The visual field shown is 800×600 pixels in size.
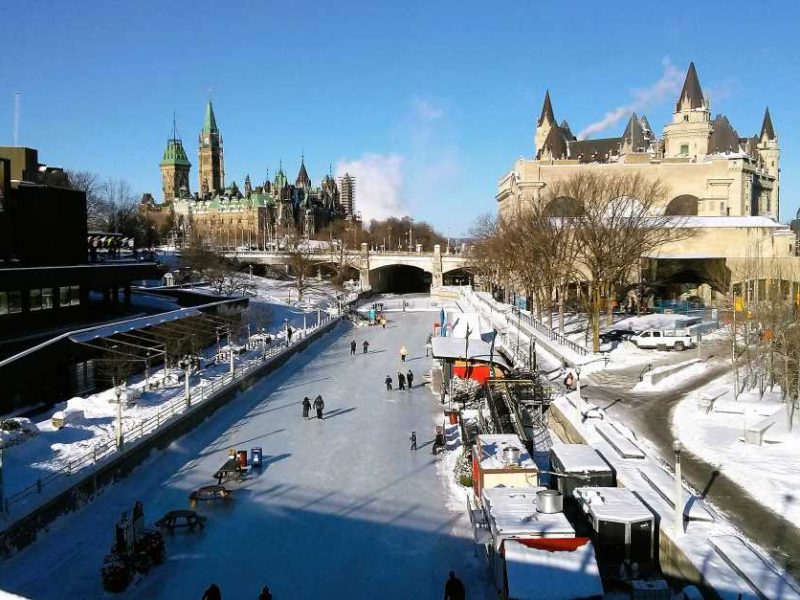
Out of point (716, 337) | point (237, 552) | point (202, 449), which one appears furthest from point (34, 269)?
point (716, 337)

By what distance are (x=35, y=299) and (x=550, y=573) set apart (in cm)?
2343

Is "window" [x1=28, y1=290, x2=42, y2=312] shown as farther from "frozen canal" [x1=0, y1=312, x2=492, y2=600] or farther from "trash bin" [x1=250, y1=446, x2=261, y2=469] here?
Result: "trash bin" [x1=250, y1=446, x2=261, y2=469]

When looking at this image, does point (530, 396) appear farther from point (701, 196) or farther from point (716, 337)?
point (701, 196)

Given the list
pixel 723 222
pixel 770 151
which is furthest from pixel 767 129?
pixel 723 222

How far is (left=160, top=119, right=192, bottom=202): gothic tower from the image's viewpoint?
183750 mm

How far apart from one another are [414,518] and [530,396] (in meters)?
10.3

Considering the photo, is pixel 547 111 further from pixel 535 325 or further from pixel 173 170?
pixel 173 170

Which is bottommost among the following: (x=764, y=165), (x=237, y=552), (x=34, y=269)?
(x=237, y=552)

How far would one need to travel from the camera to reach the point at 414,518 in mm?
14992

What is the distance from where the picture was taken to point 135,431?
63.8ft

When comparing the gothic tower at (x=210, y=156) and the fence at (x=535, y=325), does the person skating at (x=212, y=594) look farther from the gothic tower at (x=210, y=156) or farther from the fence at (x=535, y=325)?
the gothic tower at (x=210, y=156)

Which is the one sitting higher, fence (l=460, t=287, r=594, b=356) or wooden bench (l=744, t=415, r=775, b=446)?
fence (l=460, t=287, r=594, b=356)

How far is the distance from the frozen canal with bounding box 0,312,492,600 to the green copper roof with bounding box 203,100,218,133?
168627mm

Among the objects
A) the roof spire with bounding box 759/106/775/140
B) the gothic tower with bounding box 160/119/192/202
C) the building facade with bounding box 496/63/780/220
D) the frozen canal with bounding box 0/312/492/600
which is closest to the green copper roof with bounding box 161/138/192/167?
the gothic tower with bounding box 160/119/192/202
